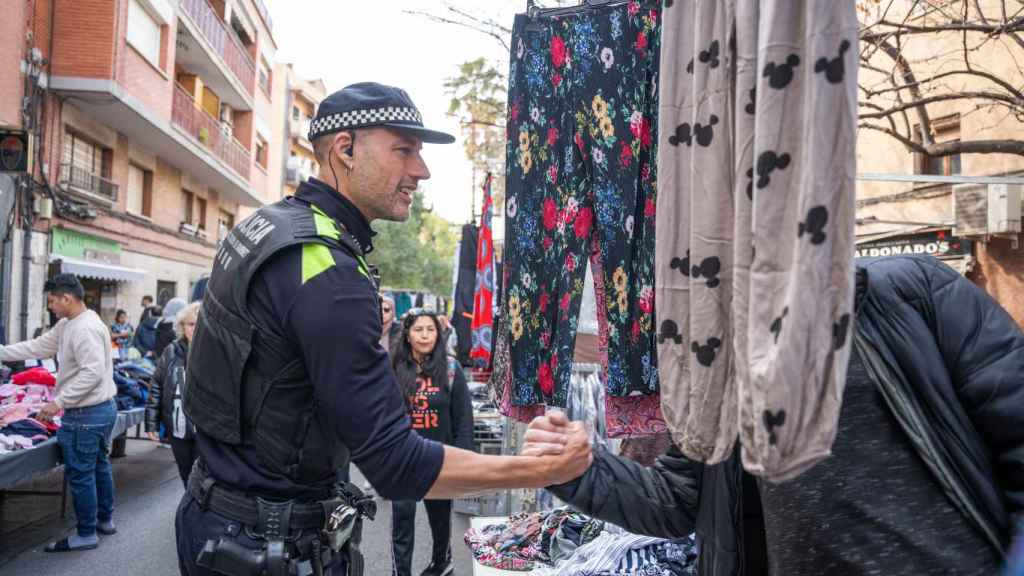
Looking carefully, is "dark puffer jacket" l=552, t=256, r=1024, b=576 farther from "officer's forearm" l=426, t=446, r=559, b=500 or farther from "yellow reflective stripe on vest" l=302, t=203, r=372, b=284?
"yellow reflective stripe on vest" l=302, t=203, r=372, b=284

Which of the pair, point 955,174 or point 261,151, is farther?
point 261,151

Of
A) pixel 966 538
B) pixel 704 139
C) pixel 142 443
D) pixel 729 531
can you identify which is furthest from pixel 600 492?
pixel 142 443

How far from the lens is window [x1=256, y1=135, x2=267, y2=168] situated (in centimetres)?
3009

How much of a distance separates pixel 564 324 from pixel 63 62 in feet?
52.5

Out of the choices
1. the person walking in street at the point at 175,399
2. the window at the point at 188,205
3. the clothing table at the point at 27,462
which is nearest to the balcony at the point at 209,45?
the window at the point at 188,205

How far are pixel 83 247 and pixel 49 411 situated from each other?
11.9 metres

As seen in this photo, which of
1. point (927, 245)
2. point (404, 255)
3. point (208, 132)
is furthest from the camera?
point (404, 255)

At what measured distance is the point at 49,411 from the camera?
6.00 meters

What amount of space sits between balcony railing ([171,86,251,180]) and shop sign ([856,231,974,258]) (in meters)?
17.1

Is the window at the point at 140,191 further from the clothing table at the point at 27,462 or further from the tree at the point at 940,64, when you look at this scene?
the tree at the point at 940,64

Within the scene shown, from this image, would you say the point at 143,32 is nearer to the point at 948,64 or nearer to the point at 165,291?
the point at 165,291

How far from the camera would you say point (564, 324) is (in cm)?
294

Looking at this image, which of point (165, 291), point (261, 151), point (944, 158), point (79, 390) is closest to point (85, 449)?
point (79, 390)

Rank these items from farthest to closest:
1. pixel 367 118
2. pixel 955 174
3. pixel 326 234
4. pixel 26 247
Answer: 1. pixel 26 247
2. pixel 955 174
3. pixel 367 118
4. pixel 326 234
